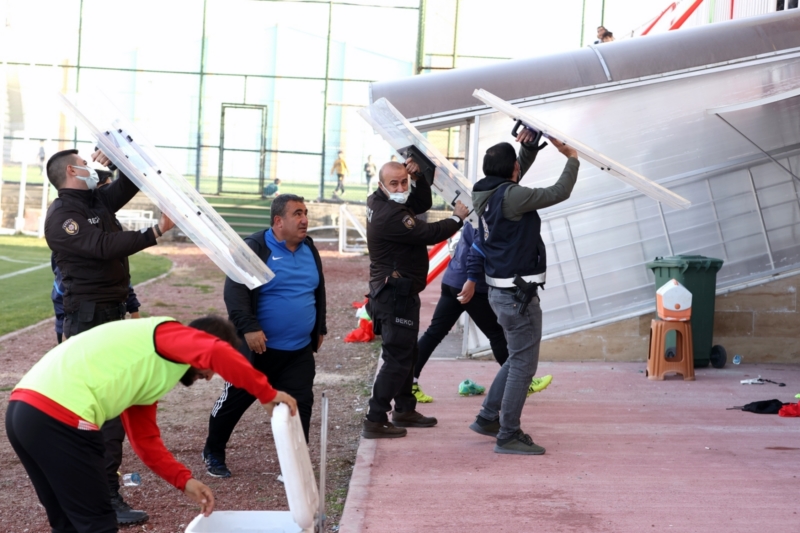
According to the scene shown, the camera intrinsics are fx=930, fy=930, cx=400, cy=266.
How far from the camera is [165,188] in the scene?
187 inches

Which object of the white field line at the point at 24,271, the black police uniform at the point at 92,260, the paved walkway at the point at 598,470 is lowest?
the paved walkway at the point at 598,470

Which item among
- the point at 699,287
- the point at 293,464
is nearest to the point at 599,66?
the point at 699,287

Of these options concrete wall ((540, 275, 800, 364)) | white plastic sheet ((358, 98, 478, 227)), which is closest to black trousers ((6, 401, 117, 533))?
white plastic sheet ((358, 98, 478, 227))

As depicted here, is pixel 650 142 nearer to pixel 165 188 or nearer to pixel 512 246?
pixel 512 246

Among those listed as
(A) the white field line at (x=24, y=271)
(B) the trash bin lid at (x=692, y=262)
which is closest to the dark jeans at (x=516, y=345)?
(B) the trash bin lid at (x=692, y=262)

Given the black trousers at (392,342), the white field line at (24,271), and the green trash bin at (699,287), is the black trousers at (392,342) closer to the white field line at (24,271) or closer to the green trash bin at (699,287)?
the green trash bin at (699,287)

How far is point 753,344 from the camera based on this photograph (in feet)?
30.9

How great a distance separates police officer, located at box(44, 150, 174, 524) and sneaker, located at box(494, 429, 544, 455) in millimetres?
2332

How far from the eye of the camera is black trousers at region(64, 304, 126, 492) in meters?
4.80

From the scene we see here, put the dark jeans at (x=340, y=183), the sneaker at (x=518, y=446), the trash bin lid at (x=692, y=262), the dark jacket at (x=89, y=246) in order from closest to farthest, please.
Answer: the dark jacket at (x=89, y=246) < the sneaker at (x=518, y=446) < the trash bin lid at (x=692, y=262) < the dark jeans at (x=340, y=183)

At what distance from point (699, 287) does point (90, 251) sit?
6149 millimetres

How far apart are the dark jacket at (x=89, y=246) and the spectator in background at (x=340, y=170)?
2775 centimetres

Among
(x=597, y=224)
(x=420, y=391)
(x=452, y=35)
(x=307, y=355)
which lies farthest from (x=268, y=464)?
(x=452, y=35)

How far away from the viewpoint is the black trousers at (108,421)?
4801 millimetres
